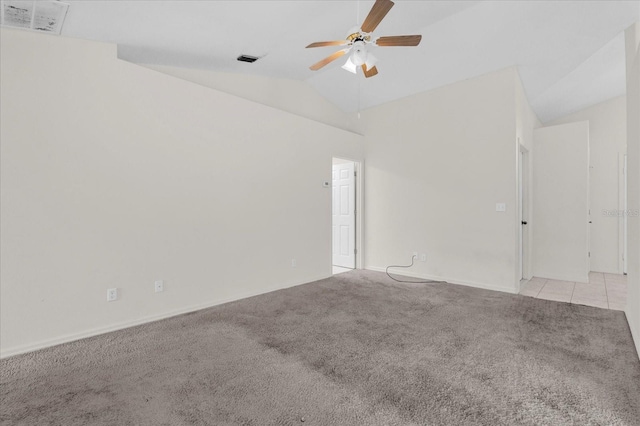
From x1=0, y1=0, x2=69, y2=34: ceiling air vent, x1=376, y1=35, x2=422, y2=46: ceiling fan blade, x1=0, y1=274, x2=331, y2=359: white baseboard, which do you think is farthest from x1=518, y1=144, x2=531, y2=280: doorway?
x1=0, y1=0, x2=69, y2=34: ceiling air vent

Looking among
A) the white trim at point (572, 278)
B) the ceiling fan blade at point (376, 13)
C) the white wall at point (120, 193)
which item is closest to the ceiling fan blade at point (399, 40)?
the ceiling fan blade at point (376, 13)

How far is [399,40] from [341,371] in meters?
2.53

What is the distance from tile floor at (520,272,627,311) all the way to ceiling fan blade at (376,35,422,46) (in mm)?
3602

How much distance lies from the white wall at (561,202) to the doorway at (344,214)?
307 cm

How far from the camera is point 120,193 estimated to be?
3072mm

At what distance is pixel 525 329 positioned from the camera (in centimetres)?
304

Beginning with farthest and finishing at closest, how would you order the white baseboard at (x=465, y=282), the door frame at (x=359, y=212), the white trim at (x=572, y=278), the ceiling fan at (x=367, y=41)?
1. the door frame at (x=359, y=212)
2. the white trim at (x=572, y=278)
3. the white baseboard at (x=465, y=282)
4. the ceiling fan at (x=367, y=41)

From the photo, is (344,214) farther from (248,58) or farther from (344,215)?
(248,58)

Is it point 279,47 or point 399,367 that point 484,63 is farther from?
point 399,367

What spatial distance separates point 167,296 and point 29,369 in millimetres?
1218

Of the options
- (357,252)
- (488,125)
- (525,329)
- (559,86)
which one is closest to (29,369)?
(525,329)

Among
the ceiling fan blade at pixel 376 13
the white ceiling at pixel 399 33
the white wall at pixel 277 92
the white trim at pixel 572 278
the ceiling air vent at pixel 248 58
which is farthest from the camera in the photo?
the white trim at pixel 572 278

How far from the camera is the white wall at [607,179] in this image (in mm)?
5598

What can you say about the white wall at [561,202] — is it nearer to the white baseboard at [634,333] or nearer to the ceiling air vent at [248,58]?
the white baseboard at [634,333]
